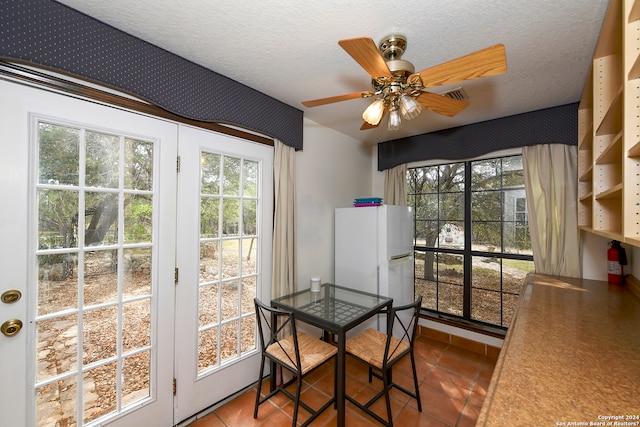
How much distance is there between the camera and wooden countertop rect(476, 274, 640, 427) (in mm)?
786

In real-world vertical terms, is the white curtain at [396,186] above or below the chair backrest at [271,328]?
above

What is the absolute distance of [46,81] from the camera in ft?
4.16

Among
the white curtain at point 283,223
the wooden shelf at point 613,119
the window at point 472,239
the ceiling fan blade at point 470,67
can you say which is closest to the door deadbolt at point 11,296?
the white curtain at point 283,223

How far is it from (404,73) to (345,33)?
430mm

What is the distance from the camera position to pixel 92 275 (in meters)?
1.44

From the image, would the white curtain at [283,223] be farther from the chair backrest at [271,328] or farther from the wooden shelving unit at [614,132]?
the wooden shelving unit at [614,132]

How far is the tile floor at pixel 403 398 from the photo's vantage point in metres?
1.82

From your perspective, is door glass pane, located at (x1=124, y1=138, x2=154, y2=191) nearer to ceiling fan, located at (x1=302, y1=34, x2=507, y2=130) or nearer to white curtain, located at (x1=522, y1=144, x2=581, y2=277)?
ceiling fan, located at (x1=302, y1=34, x2=507, y2=130)

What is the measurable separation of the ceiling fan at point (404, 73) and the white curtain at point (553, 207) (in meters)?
1.50

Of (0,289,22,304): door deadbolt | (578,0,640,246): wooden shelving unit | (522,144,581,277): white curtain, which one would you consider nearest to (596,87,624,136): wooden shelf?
(578,0,640,246): wooden shelving unit

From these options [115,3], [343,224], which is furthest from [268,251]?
[115,3]

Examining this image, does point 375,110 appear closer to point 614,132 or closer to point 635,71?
point 635,71

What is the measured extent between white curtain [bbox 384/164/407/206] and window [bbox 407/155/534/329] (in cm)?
19

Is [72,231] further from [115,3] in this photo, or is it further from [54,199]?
[115,3]
